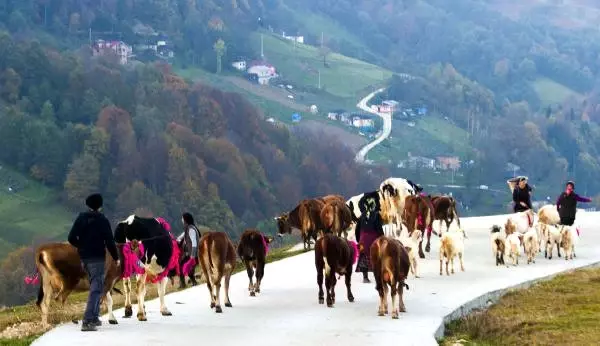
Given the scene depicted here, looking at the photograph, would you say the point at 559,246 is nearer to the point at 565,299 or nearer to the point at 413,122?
the point at 565,299

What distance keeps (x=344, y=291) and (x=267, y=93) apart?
180 meters

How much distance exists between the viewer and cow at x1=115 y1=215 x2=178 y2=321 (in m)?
16.1

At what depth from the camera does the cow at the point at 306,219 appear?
27.0 metres

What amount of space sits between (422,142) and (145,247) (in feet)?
559

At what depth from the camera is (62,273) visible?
15594 mm

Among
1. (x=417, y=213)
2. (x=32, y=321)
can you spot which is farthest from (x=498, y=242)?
(x=32, y=321)

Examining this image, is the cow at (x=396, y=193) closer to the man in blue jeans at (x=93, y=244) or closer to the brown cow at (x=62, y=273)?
the brown cow at (x=62, y=273)

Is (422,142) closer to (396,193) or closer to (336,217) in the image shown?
(396,193)

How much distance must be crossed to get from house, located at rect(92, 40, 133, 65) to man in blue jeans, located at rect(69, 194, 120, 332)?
16507 cm

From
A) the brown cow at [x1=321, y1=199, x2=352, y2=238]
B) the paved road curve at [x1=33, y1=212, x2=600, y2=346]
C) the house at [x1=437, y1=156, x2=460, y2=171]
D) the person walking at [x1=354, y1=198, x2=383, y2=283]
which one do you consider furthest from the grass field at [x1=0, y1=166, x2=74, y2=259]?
the person walking at [x1=354, y1=198, x2=383, y2=283]

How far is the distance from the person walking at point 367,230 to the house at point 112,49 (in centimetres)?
16010

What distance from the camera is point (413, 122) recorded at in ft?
643

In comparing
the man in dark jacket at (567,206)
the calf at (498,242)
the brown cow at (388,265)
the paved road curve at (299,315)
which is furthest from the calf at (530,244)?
the brown cow at (388,265)

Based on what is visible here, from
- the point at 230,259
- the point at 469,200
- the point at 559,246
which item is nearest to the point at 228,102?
the point at 469,200
